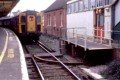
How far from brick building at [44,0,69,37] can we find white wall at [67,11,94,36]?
4.36 m

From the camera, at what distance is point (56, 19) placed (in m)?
37.8

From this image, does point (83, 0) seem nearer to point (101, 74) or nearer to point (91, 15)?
point (91, 15)

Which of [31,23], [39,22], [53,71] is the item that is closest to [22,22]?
[31,23]

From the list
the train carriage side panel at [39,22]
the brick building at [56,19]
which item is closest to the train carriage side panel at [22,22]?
the train carriage side panel at [39,22]

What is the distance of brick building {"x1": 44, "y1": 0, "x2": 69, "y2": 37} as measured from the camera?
111ft

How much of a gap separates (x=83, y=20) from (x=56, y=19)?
47.1 ft

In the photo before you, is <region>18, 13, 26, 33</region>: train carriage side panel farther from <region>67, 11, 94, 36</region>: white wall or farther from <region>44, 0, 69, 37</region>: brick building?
<region>44, 0, 69, 37</region>: brick building

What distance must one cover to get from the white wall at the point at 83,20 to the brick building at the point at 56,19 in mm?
4361

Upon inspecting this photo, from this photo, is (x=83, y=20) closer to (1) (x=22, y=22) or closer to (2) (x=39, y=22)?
(2) (x=39, y=22)

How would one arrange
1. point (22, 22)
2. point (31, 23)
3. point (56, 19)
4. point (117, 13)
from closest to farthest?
point (117, 13) < point (22, 22) < point (31, 23) < point (56, 19)

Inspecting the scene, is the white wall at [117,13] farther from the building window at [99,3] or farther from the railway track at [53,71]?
the railway track at [53,71]

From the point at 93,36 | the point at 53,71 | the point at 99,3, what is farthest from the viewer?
the point at 99,3

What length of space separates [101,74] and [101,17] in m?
8.01

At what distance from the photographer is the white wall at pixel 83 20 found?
21812 millimetres
